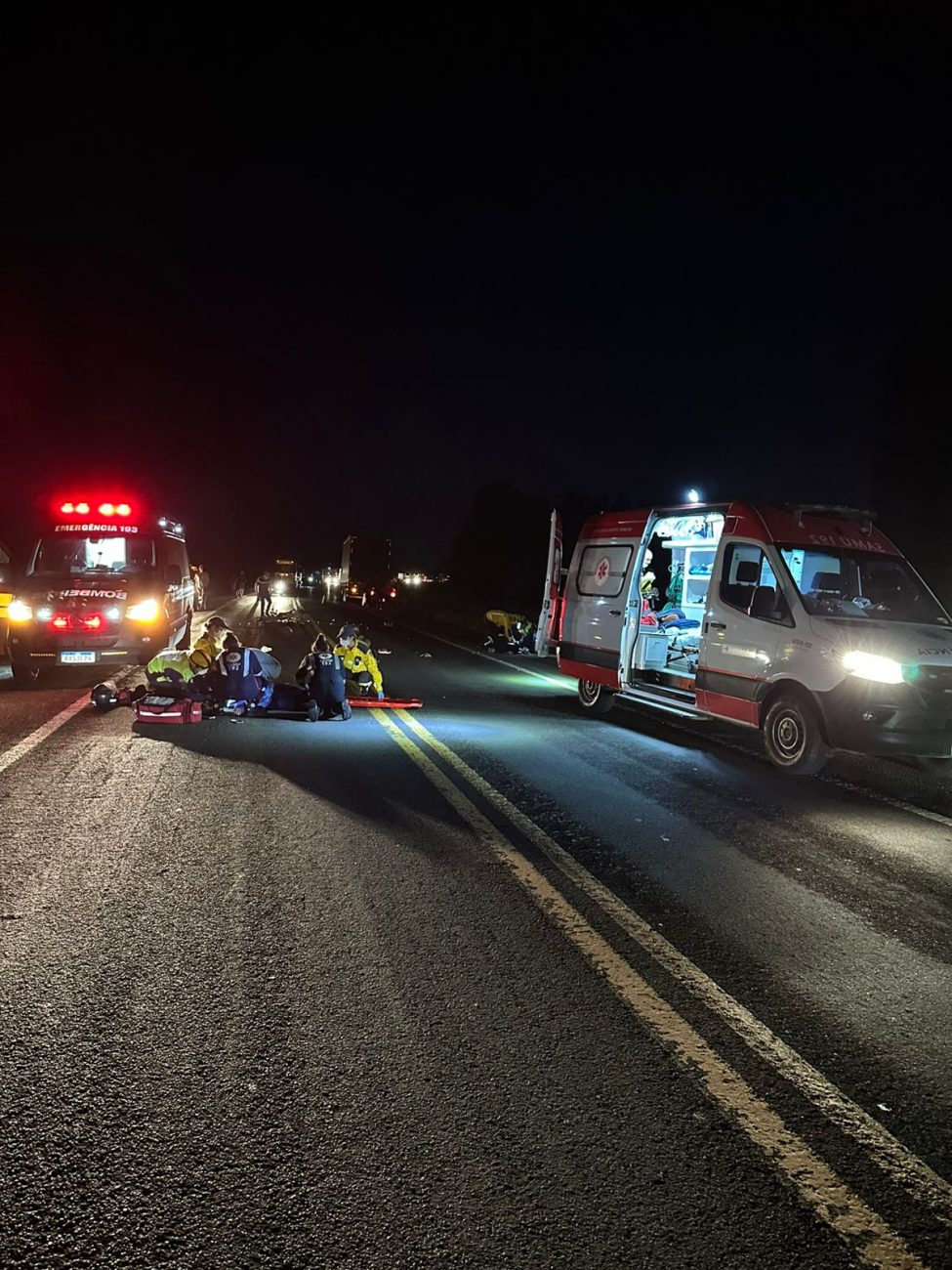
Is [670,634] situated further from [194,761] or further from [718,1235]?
[718,1235]

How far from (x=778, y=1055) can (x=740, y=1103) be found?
41 centimetres

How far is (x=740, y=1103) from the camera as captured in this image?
121 inches

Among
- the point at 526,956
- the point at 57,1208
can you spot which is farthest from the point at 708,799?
the point at 57,1208

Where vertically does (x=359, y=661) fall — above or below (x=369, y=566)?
below

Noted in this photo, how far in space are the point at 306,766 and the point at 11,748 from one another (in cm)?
280

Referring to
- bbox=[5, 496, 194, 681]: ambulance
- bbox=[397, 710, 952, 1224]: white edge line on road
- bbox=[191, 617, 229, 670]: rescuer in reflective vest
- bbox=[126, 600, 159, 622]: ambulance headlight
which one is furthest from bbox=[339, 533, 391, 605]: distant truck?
bbox=[397, 710, 952, 1224]: white edge line on road

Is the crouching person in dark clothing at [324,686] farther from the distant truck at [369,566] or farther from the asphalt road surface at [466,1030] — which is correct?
the distant truck at [369,566]

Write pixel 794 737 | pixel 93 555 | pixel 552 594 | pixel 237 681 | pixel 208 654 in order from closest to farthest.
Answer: pixel 794 737 < pixel 237 681 < pixel 208 654 < pixel 552 594 < pixel 93 555

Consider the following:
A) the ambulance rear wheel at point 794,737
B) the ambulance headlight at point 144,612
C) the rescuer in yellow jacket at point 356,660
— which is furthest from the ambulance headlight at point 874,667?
the ambulance headlight at point 144,612

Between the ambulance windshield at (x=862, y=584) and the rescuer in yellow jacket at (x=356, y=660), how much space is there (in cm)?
543

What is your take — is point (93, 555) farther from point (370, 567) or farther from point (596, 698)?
point (370, 567)

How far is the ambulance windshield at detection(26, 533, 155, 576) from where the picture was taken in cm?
1417

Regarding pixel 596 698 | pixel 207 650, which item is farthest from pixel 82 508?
pixel 596 698

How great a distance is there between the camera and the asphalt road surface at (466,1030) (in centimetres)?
249
